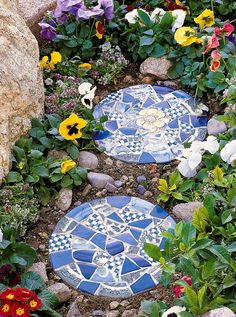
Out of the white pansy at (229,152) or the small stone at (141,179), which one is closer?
the white pansy at (229,152)

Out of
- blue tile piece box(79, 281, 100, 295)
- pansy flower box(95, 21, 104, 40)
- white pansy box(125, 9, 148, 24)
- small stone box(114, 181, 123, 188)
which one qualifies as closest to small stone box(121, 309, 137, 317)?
blue tile piece box(79, 281, 100, 295)

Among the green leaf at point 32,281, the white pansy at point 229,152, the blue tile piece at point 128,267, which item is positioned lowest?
the blue tile piece at point 128,267

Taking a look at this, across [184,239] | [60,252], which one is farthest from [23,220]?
[184,239]

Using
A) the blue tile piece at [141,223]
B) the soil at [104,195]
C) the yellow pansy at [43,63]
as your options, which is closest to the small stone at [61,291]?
the soil at [104,195]

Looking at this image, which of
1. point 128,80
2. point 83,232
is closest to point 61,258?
point 83,232

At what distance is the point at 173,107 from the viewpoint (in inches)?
203

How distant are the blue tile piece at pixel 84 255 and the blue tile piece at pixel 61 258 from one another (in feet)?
0.11

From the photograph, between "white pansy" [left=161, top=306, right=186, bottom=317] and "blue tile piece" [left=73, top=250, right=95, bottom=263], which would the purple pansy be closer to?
"blue tile piece" [left=73, top=250, right=95, bottom=263]

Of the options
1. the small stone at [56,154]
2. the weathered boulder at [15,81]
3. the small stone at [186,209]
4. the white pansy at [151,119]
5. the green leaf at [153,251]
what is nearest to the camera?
the green leaf at [153,251]

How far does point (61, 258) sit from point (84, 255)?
0.13m

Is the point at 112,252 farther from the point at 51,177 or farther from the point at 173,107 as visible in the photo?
the point at 173,107

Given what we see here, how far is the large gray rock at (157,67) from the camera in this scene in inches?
211

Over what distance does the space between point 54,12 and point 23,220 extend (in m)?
1.84

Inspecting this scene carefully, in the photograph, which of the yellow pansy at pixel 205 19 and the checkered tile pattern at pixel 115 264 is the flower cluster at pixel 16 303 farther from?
the yellow pansy at pixel 205 19
